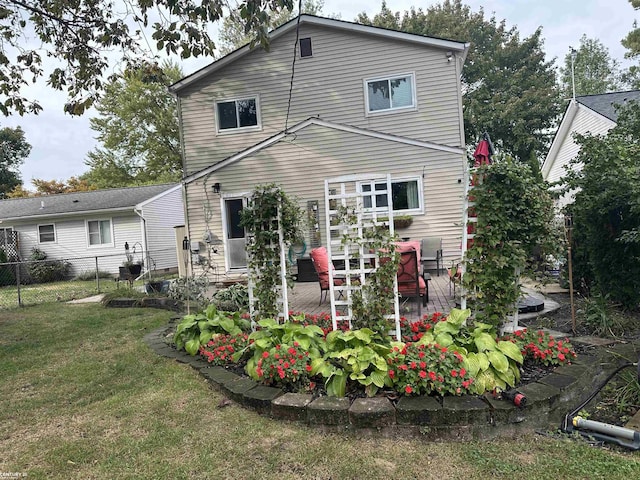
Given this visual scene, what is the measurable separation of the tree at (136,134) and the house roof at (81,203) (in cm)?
806

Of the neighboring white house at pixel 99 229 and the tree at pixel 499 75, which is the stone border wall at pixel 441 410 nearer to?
the neighboring white house at pixel 99 229

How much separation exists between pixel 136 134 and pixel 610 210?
2720 centimetres

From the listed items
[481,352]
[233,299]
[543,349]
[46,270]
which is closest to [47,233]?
[46,270]

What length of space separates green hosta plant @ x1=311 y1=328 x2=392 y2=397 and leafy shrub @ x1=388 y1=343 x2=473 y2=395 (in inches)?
4.5

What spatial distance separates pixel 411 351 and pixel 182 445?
5.79 feet

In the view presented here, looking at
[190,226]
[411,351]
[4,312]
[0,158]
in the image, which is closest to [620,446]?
[411,351]

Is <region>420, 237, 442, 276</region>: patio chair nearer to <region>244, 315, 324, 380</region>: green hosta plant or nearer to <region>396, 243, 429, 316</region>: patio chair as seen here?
<region>396, 243, 429, 316</region>: patio chair

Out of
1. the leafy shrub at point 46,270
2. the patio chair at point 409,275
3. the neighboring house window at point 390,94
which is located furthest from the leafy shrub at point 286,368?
the leafy shrub at point 46,270

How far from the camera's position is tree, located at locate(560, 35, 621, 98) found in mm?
31312

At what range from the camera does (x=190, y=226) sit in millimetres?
10406

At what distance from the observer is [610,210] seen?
485 cm

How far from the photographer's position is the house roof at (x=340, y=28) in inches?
399

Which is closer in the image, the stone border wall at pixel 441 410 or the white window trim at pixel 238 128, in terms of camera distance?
the stone border wall at pixel 441 410

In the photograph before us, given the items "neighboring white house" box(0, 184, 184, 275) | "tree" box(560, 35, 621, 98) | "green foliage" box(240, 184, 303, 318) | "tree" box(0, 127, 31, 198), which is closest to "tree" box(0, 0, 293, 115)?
"green foliage" box(240, 184, 303, 318)
